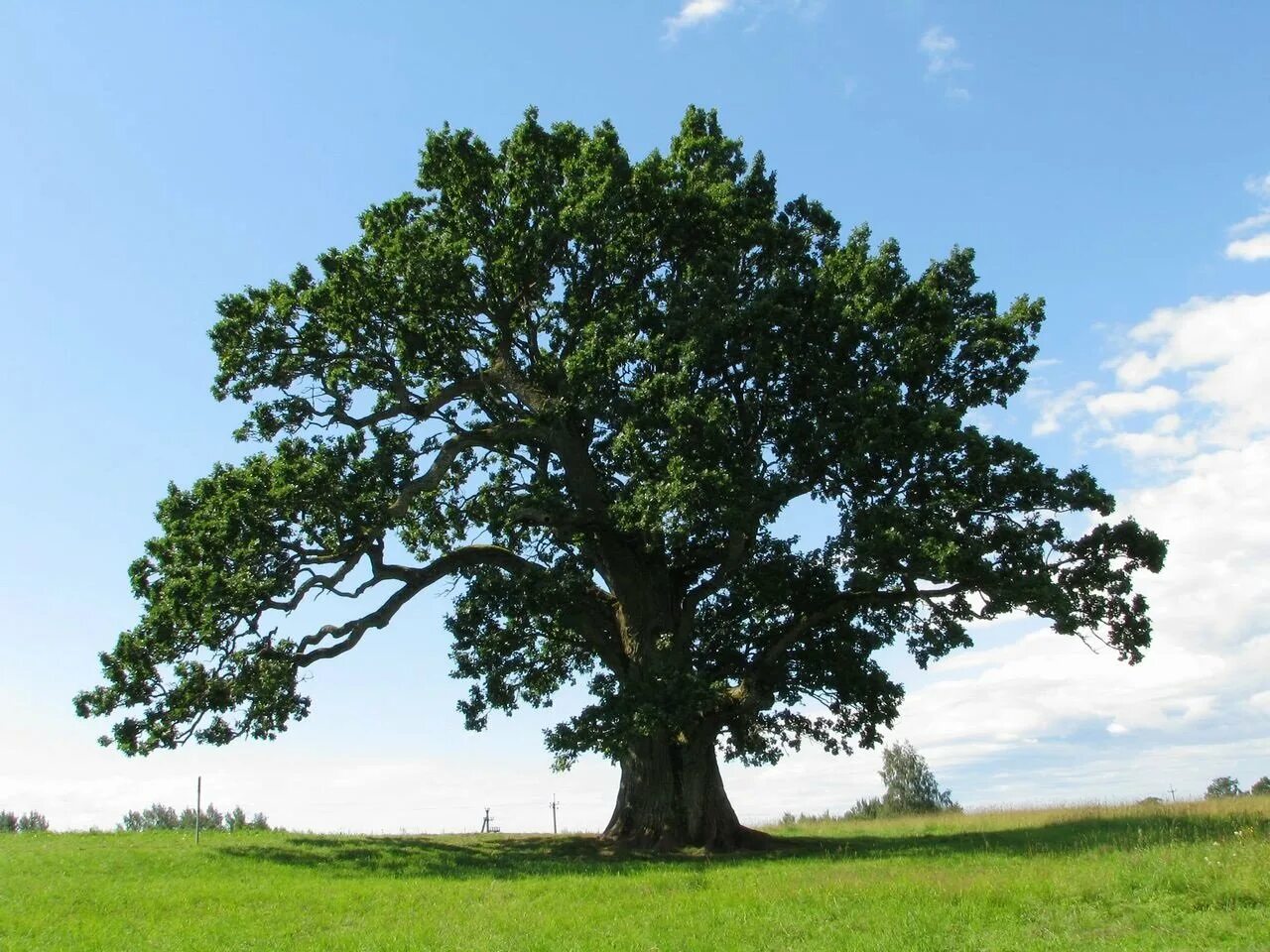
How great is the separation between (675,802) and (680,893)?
941cm

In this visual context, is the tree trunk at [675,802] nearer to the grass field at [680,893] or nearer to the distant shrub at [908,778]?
the grass field at [680,893]

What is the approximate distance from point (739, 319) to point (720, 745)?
12.4 metres

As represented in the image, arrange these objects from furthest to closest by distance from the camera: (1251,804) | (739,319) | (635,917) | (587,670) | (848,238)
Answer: (587,670) → (848,238) → (1251,804) → (739,319) → (635,917)

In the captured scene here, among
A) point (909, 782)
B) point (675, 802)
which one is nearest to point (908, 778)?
point (909, 782)

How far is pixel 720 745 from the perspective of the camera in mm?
29750

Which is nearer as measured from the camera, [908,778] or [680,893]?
[680,893]

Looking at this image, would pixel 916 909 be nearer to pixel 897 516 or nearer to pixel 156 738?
pixel 897 516

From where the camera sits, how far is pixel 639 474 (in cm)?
2566

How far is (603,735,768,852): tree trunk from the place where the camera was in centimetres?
2698

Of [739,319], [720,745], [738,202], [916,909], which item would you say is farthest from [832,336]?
[916,909]

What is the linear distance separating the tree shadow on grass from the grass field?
108 mm

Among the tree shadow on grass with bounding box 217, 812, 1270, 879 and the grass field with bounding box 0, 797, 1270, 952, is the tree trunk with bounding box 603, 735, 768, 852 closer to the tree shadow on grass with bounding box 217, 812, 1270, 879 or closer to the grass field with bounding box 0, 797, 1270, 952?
the tree shadow on grass with bounding box 217, 812, 1270, 879

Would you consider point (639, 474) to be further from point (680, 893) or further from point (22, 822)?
point (22, 822)

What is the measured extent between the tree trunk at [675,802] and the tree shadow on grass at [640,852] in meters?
0.80
